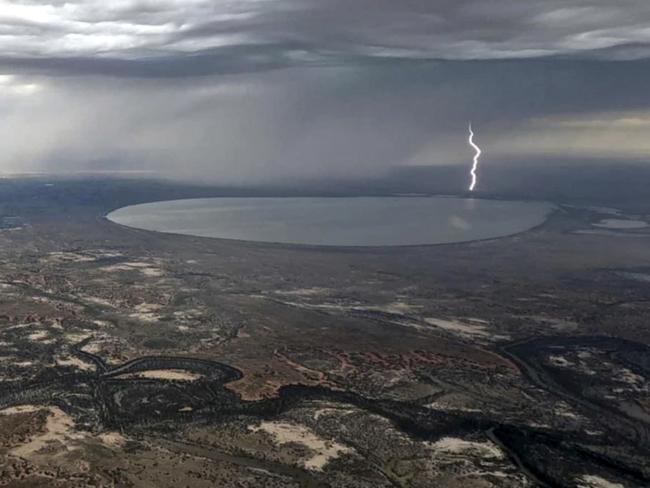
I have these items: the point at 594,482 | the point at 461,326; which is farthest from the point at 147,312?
the point at 594,482

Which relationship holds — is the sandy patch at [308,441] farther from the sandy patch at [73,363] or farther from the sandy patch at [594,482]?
the sandy patch at [73,363]

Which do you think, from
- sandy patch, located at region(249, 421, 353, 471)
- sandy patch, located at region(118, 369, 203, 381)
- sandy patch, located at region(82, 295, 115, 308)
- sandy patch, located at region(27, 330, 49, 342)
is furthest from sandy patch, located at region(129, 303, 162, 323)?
sandy patch, located at region(249, 421, 353, 471)

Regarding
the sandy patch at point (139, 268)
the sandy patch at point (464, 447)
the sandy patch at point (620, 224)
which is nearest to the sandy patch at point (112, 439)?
the sandy patch at point (464, 447)

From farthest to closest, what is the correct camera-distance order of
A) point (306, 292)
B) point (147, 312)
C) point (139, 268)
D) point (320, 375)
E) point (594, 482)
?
point (139, 268)
point (306, 292)
point (147, 312)
point (320, 375)
point (594, 482)

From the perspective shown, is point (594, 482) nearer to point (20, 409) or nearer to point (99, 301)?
point (20, 409)

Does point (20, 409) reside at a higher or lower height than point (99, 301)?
lower

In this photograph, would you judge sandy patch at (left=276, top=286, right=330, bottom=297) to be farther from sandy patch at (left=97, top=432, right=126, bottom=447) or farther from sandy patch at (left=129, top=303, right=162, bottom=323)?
sandy patch at (left=97, top=432, right=126, bottom=447)

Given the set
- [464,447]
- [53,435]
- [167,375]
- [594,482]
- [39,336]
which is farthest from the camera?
[39,336]

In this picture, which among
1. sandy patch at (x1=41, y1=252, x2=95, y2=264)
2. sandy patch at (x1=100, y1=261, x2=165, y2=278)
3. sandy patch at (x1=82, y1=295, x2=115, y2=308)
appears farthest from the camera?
sandy patch at (x1=41, y1=252, x2=95, y2=264)
